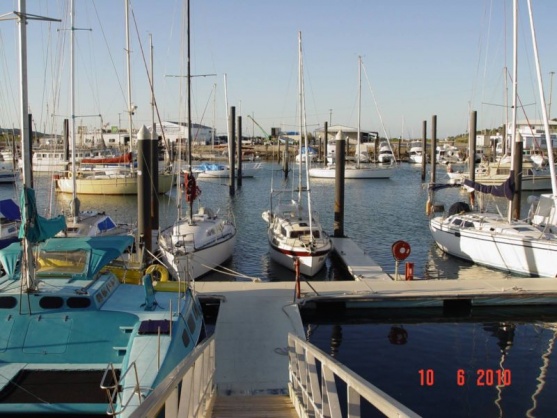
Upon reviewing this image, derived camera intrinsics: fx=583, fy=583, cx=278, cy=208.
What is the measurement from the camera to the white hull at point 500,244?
21594mm

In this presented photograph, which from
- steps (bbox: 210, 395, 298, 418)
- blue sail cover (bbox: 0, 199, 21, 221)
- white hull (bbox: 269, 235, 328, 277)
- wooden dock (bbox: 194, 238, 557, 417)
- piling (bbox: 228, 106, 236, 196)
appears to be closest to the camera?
steps (bbox: 210, 395, 298, 418)

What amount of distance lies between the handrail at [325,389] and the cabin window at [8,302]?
488 cm

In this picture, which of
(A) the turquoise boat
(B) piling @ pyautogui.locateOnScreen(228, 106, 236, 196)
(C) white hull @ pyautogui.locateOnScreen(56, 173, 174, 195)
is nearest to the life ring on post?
(A) the turquoise boat

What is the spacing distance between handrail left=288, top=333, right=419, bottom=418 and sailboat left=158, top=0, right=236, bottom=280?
41.2 ft

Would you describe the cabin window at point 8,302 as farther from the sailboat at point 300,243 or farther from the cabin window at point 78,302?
the sailboat at point 300,243

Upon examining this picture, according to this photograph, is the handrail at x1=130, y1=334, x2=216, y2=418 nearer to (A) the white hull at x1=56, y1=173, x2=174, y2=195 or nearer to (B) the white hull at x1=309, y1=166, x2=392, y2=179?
(A) the white hull at x1=56, y1=173, x2=174, y2=195

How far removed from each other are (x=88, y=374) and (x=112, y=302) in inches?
75.8

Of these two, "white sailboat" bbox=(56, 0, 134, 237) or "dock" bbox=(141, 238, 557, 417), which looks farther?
"white sailboat" bbox=(56, 0, 134, 237)

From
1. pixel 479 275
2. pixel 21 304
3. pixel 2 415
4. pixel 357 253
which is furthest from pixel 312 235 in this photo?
pixel 2 415

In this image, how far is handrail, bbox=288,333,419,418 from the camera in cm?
408

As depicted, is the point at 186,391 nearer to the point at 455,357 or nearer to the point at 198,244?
the point at 455,357

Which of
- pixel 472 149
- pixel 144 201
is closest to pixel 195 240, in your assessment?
pixel 144 201

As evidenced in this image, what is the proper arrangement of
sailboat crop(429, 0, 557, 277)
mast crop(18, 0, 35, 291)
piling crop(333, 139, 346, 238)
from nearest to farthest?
1. mast crop(18, 0, 35, 291)
2. sailboat crop(429, 0, 557, 277)
3. piling crop(333, 139, 346, 238)
